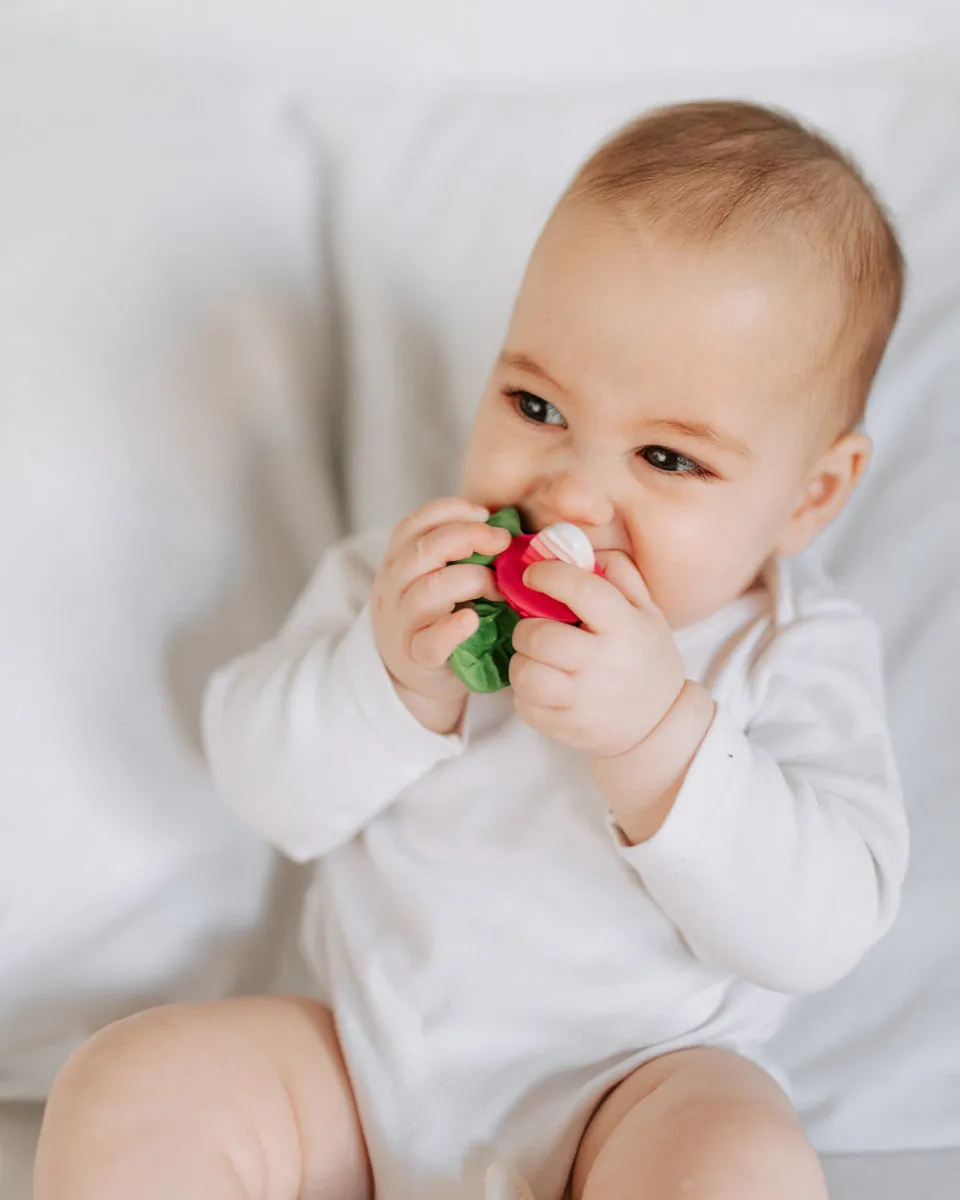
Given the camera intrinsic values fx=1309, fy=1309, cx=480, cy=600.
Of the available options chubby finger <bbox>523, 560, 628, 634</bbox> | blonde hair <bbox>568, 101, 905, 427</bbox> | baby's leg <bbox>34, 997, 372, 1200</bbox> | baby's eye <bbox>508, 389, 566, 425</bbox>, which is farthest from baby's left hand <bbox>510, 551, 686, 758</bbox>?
baby's leg <bbox>34, 997, 372, 1200</bbox>

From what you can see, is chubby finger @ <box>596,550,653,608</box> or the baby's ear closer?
chubby finger @ <box>596,550,653,608</box>

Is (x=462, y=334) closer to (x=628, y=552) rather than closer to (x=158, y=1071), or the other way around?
(x=628, y=552)

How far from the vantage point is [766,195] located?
0.87 meters

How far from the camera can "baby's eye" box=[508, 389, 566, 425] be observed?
0.90m

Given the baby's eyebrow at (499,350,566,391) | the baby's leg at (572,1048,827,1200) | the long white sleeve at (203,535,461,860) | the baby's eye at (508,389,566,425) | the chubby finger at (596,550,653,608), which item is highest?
the baby's eyebrow at (499,350,566,391)

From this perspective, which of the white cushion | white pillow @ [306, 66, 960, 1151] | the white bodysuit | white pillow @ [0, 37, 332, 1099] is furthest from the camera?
the white cushion

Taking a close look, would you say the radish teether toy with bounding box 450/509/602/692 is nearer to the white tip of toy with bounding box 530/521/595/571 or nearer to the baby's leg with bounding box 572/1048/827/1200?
the white tip of toy with bounding box 530/521/595/571

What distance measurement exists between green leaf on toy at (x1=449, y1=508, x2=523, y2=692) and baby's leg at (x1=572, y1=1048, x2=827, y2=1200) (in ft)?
0.98

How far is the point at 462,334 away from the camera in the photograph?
1250 millimetres

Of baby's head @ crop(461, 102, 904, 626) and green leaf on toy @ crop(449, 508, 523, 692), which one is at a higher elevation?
baby's head @ crop(461, 102, 904, 626)

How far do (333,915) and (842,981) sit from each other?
422 millimetres

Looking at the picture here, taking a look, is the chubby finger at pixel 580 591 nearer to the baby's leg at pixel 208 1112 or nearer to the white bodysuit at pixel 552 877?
the white bodysuit at pixel 552 877

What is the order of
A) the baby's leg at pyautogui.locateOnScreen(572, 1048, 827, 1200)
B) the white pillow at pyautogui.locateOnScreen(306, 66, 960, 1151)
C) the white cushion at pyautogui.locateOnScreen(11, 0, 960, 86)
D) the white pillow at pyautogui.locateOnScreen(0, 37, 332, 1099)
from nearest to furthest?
the baby's leg at pyautogui.locateOnScreen(572, 1048, 827, 1200)
the white pillow at pyautogui.locateOnScreen(0, 37, 332, 1099)
the white pillow at pyautogui.locateOnScreen(306, 66, 960, 1151)
the white cushion at pyautogui.locateOnScreen(11, 0, 960, 86)

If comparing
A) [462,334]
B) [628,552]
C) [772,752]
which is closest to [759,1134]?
[772,752]
